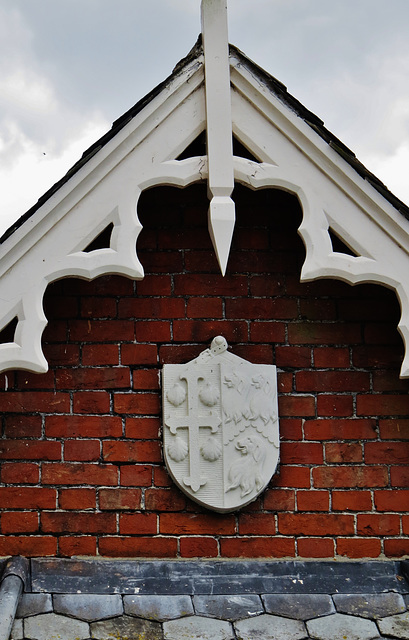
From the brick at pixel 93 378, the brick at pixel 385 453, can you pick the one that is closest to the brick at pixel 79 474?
the brick at pixel 93 378

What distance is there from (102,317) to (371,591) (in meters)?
1.59

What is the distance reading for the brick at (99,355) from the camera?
3.62m

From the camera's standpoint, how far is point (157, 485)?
3.52m

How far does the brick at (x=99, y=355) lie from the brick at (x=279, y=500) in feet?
2.83

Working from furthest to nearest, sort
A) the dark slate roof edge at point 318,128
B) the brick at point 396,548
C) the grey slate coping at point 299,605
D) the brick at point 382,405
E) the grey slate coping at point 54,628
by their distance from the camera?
the brick at point 382,405, the brick at point 396,548, the dark slate roof edge at point 318,128, the grey slate coping at point 299,605, the grey slate coping at point 54,628

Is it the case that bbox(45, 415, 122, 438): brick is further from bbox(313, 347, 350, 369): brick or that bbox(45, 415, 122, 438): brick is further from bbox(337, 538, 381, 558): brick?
bbox(337, 538, 381, 558): brick

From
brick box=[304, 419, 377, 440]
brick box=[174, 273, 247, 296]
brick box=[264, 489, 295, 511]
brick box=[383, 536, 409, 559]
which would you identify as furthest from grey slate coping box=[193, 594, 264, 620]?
brick box=[174, 273, 247, 296]

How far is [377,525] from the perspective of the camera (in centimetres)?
357

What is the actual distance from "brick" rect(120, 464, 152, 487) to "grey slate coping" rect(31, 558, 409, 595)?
1.06 feet

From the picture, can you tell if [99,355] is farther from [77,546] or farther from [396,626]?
[396,626]

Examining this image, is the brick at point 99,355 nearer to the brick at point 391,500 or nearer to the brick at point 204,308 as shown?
the brick at point 204,308

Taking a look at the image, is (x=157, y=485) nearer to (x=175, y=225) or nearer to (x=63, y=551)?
(x=63, y=551)

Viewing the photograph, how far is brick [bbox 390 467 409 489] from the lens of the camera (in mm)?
3613

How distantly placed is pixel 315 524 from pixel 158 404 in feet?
2.75
